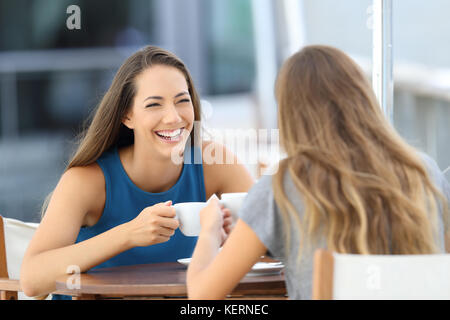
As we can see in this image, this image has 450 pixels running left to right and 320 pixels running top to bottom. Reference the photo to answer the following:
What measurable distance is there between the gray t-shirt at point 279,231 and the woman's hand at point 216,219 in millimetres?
115

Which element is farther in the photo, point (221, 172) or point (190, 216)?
point (221, 172)

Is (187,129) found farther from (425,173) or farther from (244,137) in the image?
(244,137)

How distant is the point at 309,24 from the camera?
4.84 m

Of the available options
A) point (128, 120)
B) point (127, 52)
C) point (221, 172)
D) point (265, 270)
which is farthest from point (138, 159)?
point (127, 52)

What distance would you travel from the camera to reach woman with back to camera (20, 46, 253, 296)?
1.49m

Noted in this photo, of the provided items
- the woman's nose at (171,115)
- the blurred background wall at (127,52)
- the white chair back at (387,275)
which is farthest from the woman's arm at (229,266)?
the blurred background wall at (127,52)

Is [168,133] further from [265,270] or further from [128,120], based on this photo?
[265,270]

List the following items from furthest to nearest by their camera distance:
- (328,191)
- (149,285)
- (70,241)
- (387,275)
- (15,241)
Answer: (15,241) → (70,241) → (149,285) → (328,191) → (387,275)

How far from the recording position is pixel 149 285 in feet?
3.65

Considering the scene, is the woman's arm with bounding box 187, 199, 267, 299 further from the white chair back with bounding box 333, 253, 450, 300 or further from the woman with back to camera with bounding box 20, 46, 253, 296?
the woman with back to camera with bounding box 20, 46, 253, 296

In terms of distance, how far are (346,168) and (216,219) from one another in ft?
0.84

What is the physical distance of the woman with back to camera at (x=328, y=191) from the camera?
0.98 metres
